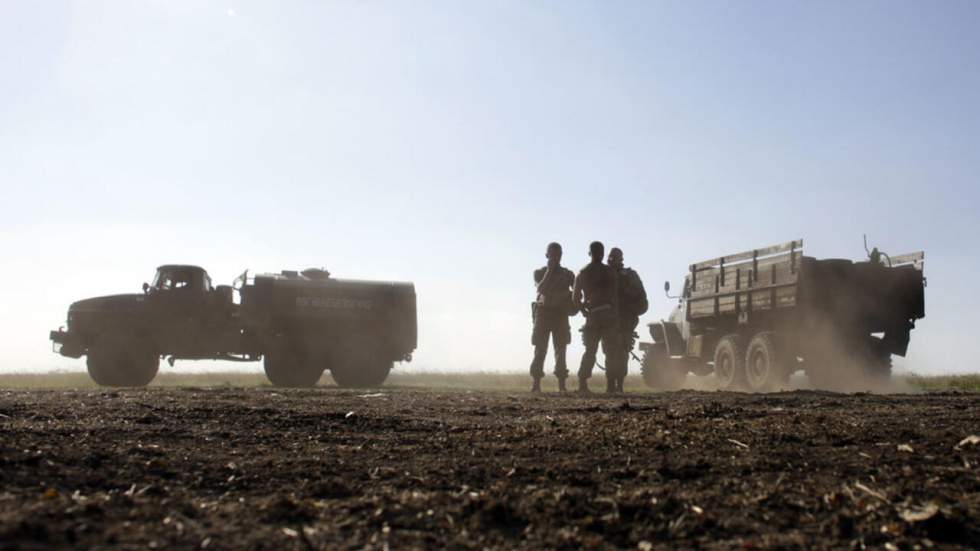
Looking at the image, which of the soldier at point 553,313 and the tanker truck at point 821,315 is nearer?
the soldier at point 553,313

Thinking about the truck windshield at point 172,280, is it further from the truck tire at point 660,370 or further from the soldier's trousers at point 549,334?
the truck tire at point 660,370

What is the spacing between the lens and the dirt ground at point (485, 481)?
3486 millimetres

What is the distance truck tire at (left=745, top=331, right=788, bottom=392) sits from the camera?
17953mm

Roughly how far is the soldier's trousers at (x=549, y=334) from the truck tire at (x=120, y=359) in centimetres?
852

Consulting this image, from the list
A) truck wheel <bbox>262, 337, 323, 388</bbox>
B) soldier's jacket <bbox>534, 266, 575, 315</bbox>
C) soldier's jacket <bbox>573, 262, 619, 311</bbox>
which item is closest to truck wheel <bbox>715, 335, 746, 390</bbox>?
soldier's jacket <bbox>534, 266, 575, 315</bbox>

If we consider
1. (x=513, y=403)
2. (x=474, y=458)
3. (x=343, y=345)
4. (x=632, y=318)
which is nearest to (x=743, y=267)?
(x=632, y=318)

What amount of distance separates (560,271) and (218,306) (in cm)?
819

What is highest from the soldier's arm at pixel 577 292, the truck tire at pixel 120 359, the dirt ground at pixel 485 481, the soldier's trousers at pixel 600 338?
the soldier's arm at pixel 577 292

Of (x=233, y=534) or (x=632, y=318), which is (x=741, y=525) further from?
(x=632, y=318)

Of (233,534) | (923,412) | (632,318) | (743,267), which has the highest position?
(743,267)

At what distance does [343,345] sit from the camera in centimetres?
1959

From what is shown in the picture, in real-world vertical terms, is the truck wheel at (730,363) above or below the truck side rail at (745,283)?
below

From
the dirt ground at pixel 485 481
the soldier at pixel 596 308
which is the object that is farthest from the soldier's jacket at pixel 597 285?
the dirt ground at pixel 485 481

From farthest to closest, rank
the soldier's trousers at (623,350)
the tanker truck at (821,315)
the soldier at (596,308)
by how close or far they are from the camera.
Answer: the tanker truck at (821,315) → the soldier's trousers at (623,350) → the soldier at (596,308)
